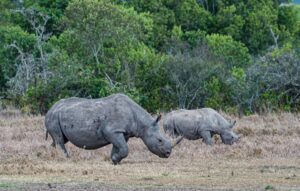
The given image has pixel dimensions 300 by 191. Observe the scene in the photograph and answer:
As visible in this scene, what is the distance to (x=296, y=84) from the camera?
34.4 meters

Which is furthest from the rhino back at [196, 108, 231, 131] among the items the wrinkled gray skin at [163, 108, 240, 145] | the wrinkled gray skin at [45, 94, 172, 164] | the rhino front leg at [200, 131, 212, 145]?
the wrinkled gray skin at [45, 94, 172, 164]

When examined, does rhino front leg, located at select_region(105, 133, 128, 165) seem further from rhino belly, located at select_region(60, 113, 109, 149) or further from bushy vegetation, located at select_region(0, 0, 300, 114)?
bushy vegetation, located at select_region(0, 0, 300, 114)

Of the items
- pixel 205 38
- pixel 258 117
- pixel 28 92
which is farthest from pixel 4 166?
pixel 205 38

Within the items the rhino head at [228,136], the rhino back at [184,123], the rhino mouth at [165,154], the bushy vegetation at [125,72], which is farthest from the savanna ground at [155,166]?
the bushy vegetation at [125,72]

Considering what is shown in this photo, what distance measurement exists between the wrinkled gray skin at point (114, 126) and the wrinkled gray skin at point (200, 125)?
4.99 metres

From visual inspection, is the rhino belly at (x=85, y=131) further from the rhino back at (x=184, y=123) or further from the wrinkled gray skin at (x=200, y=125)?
the rhino back at (x=184, y=123)

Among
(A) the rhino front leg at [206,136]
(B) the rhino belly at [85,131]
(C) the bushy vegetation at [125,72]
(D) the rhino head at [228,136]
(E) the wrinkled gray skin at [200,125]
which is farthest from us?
(C) the bushy vegetation at [125,72]

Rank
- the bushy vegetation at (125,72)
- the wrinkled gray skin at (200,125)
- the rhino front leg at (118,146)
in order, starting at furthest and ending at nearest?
the bushy vegetation at (125,72)
the wrinkled gray skin at (200,125)
the rhino front leg at (118,146)

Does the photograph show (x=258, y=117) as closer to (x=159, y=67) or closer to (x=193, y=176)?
(x=159, y=67)

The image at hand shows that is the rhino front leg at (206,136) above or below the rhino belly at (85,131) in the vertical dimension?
below

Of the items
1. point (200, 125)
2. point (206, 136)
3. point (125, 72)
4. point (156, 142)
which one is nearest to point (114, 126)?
point (156, 142)

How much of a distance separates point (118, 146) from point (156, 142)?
83cm

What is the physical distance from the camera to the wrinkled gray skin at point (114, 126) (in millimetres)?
18422

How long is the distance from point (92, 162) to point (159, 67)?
743 inches
